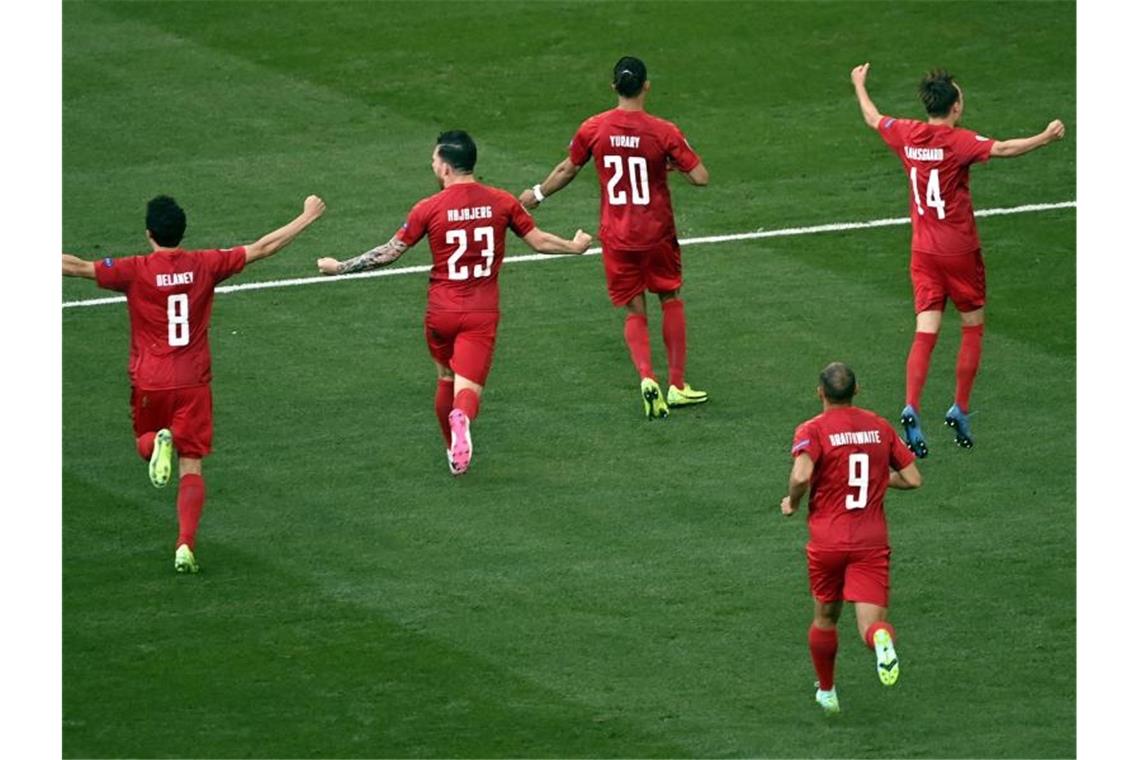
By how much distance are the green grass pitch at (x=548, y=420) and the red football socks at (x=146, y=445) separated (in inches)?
28.5

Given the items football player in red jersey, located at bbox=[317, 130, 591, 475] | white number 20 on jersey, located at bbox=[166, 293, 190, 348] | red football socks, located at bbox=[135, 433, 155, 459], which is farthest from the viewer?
football player in red jersey, located at bbox=[317, 130, 591, 475]

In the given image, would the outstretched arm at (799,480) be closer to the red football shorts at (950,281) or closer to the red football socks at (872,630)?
the red football socks at (872,630)

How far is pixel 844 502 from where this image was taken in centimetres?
1350

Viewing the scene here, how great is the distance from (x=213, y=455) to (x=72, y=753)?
14.9 ft

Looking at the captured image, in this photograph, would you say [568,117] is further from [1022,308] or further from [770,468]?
[770,468]

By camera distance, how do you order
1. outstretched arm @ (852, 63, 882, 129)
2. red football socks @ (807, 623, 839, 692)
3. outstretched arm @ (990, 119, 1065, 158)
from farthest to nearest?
outstretched arm @ (852, 63, 882, 129) → outstretched arm @ (990, 119, 1065, 158) → red football socks @ (807, 623, 839, 692)

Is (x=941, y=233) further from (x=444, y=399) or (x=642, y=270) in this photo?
(x=444, y=399)

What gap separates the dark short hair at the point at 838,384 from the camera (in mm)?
13516

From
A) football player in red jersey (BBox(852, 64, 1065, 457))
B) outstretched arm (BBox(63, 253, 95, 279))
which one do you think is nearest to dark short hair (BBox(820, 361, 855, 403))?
football player in red jersey (BBox(852, 64, 1065, 457))

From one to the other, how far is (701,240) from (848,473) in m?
8.43

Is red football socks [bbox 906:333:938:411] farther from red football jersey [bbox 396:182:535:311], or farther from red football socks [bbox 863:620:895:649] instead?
red football socks [bbox 863:620:895:649]

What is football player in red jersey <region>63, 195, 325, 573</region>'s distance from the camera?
51.4ft

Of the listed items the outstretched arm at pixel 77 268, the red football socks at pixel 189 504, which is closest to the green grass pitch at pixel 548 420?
the red football socks at pixel 189 504

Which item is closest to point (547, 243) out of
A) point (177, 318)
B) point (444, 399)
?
point (444, 399)
